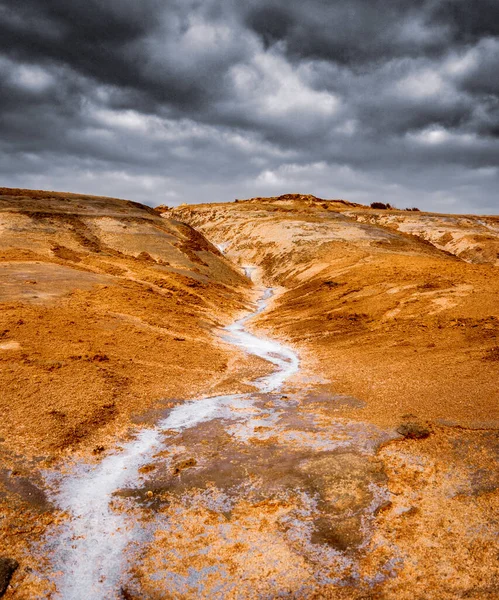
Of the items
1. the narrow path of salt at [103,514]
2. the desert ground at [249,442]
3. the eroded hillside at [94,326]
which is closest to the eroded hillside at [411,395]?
the desert ground at [249,442]

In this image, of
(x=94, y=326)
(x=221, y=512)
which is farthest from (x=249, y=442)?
(x=94, y=326)

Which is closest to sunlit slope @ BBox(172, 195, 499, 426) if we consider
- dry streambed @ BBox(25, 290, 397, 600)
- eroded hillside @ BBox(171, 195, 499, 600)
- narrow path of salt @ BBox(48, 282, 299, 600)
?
eroded hillside @ BBox(171, 195, 499, 600)

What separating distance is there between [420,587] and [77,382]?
9223 mm

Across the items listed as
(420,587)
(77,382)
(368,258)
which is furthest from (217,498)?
(368,258)

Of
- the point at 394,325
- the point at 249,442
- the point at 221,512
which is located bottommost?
the point at 221,512

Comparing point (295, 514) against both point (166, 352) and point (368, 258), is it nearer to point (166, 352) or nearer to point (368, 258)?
point (166, 352)

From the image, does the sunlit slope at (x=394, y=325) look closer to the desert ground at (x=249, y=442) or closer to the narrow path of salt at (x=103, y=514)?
the desert ground at (x=249, y=442)

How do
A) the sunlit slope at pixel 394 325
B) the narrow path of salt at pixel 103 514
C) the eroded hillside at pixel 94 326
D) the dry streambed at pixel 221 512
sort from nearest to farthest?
the dry streambed at pixel 221 512
the narrow path of salt at pixel 103 514
the eroded hillside at pixel 94 326
the sunlit slope at pixel 394 325

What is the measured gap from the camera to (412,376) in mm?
12219

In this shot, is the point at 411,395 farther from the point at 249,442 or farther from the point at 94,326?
the point at 94,326

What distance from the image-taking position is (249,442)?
868cm

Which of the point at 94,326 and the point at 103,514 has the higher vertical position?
the point at 94,326

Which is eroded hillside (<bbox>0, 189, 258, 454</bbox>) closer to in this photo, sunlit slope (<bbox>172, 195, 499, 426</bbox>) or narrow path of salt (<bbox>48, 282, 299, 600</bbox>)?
narrow path of salt (<bbox>48, 282, 299, 600</bbox>)

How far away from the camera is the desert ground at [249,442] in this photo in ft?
17.5
